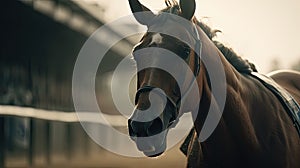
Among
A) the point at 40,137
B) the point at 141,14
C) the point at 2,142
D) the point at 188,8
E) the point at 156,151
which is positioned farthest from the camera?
the point at 40,137

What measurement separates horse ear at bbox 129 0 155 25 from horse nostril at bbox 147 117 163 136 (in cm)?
66

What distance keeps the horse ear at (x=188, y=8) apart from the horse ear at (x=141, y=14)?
0.60 feet

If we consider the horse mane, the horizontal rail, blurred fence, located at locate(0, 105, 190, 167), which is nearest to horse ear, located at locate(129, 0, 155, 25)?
the horse mane

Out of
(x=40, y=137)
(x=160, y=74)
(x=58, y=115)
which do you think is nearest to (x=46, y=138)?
(x=40, y=137)

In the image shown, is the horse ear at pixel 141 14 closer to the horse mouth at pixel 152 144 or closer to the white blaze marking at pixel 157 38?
the white blaze marking at pixel 157 38

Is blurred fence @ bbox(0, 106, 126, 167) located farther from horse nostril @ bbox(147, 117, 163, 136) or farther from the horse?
horse nostril @ bbox(147, 117, 163, 136)

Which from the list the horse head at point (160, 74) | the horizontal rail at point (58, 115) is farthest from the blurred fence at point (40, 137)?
the horse head at point (160, 74)

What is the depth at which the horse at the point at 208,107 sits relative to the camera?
3.26 metres

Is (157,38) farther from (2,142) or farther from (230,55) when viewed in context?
(2,142)

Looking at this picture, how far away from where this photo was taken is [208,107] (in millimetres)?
3732

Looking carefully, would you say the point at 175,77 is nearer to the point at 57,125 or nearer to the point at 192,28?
the point at 192,28

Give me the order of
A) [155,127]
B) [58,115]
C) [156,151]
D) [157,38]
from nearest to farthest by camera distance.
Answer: [155,127]
[156,151]
[157,38]
[58,115]

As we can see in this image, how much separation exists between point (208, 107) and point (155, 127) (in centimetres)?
61

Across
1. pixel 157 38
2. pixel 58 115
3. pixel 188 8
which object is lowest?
pixel 58 115
